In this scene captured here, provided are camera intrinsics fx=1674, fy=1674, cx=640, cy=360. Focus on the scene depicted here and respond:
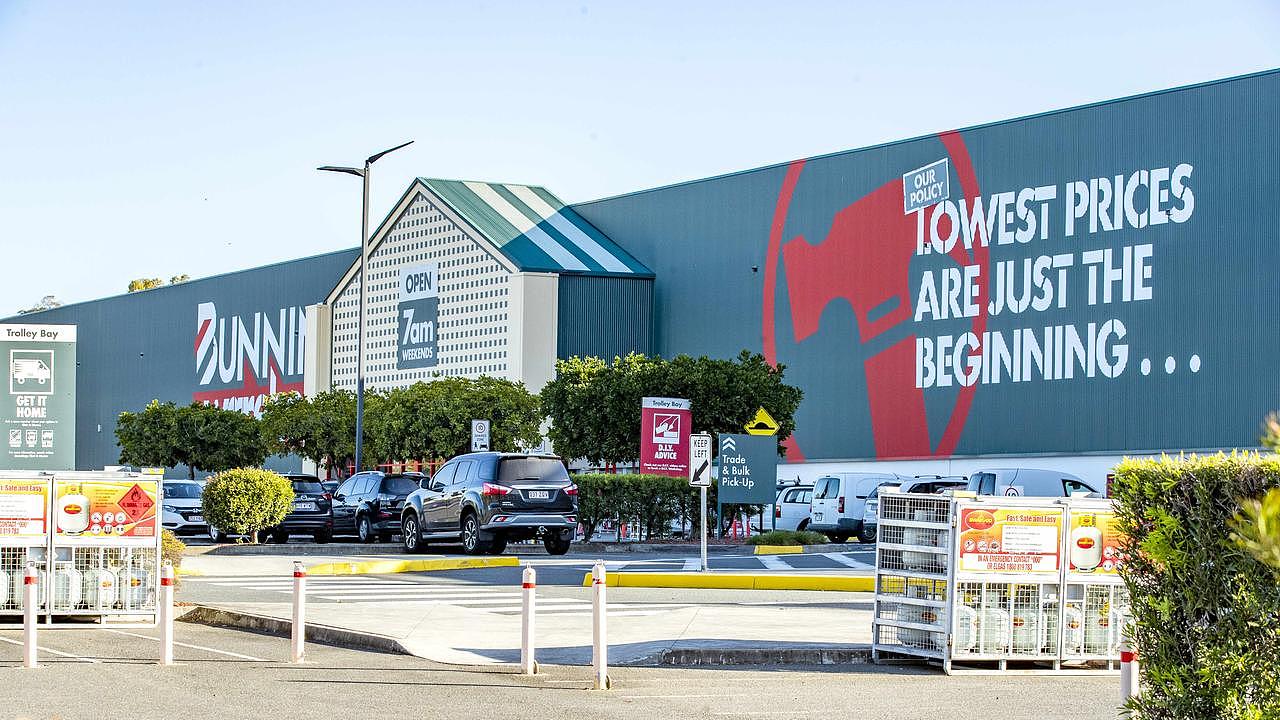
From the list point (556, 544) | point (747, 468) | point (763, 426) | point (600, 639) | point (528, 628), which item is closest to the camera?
point (600, 639)

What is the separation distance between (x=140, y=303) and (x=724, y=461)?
71.0 meters

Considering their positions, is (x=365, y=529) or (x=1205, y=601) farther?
(x=365, y=529)

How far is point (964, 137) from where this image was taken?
52812 mm

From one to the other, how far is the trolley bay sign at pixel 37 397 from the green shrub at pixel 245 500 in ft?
12.5

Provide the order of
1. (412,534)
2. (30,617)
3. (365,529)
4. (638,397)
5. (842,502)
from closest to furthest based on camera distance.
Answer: (30,617), (412,534), (365,529), (842,502), (638,397)

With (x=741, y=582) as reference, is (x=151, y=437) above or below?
above

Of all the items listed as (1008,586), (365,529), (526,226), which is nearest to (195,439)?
(526,226)

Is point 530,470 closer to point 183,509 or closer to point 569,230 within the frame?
point 183,509

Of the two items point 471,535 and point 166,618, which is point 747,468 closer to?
point 471,535

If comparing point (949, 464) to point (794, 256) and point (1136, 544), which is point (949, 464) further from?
point (1136, 544)

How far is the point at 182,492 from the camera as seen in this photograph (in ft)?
130

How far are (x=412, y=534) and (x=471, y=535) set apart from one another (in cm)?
182

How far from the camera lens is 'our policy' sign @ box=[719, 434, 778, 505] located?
106 ft

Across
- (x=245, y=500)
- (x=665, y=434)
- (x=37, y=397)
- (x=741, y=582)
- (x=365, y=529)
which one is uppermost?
(x=37, y=397)
